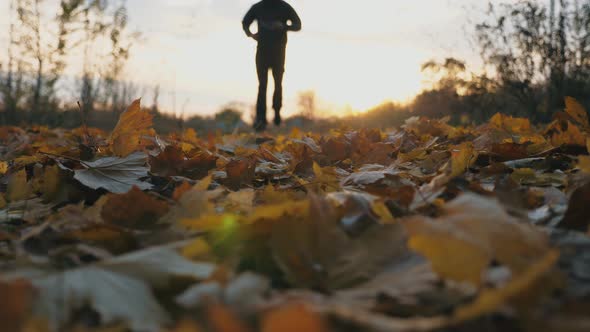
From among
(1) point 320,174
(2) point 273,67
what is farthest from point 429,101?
(1) point 320,174

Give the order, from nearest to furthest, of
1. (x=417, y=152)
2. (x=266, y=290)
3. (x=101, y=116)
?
1. (x=266, y=290)
2. (x=417, y=152)
3. (x=101, y=116)

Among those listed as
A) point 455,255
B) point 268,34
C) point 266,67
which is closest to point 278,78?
point 266,67

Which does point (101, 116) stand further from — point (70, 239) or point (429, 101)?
point (70, 239)

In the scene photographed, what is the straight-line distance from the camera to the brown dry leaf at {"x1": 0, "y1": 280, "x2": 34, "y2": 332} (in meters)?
0.45

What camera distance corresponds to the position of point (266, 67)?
7.01 m

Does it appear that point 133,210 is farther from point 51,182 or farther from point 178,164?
point 178,164

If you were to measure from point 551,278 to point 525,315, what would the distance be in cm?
5

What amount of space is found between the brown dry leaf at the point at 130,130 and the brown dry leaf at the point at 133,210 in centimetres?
69

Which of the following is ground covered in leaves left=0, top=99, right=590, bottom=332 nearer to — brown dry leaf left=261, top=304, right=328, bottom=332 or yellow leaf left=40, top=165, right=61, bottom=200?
brown dry leaf left=261, top=304, right=328, bottom=332

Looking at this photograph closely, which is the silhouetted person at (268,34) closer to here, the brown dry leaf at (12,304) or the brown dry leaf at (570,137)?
the brown dry leaf at (570,137)

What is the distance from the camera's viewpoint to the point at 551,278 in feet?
1.62

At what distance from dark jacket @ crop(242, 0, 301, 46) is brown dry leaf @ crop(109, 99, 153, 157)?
18.0ft

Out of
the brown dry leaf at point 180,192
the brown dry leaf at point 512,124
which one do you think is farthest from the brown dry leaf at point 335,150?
the brown dry leaf at point 180,192

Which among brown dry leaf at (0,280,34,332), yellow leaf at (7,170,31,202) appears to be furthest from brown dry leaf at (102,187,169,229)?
yellow leaf at (7,170,31,202)
